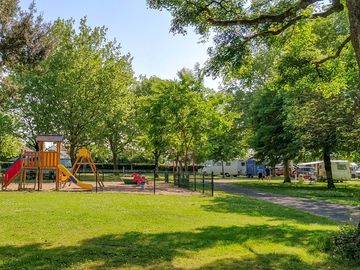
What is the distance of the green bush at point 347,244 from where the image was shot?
6.71 m

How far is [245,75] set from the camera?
13742 millimetres

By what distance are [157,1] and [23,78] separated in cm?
2905

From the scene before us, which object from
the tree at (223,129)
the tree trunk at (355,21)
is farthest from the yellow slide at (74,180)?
the tree trunk at (355,21)

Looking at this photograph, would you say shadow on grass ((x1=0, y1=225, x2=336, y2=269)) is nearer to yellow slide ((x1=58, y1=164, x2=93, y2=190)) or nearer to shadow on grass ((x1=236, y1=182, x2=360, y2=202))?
shadow on grass ((x1=236, y1=182, x2=360, y2=202))

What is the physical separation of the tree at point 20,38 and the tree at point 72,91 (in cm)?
2251

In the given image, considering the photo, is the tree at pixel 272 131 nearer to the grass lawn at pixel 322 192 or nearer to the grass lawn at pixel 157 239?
the grass lawn at pixel 322 192

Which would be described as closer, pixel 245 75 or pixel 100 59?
pixel 245 75

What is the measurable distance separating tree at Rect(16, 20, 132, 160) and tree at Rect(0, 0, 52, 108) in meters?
22.5

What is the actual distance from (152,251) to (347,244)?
3.33 m

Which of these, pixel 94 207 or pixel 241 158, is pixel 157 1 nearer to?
pixel 94 207

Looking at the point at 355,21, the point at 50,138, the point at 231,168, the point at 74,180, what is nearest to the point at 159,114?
the point at 50,138

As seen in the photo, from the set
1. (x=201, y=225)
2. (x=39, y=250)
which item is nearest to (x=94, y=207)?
(x=201, y=225)

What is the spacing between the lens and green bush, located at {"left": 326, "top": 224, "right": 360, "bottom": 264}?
671cm

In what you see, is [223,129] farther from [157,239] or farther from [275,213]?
[157,239]
